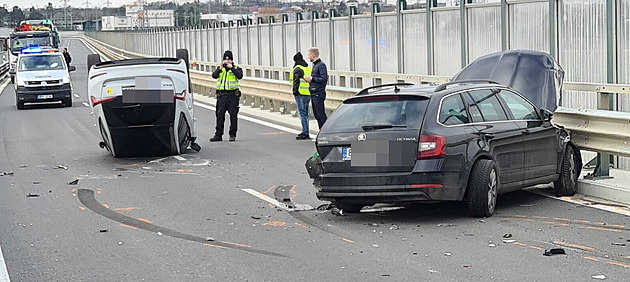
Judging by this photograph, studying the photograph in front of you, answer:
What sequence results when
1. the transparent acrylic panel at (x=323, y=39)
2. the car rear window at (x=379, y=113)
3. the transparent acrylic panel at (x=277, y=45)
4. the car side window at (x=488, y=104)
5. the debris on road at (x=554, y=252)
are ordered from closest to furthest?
the debris on road at (x=554, y=252), the car rear window at (x=379, y=113), the car side window at (x=488, y=104), the transparent acrylic panel at (x=323, y=39), the transparent acrylic panel at (x=277, y=45)

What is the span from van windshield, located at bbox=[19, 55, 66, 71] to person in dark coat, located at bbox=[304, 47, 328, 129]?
58.2 feet

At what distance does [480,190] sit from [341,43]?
17.2 metres

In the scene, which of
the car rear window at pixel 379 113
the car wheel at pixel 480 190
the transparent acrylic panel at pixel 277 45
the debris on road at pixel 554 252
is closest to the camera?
the debris on road at pixel 554 252

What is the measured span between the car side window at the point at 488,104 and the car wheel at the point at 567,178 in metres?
1.04

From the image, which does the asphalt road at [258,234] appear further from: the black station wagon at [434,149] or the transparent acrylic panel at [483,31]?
the transparent acrylic panel at [483,31]

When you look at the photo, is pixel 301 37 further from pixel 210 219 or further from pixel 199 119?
pixel 210 219

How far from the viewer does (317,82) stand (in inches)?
748

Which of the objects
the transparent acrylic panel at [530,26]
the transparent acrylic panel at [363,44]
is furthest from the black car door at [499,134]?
the transparent acrylic panel at [363,44]

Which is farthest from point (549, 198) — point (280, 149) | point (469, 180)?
point (280, 149)

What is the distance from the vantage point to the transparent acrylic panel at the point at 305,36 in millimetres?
29766

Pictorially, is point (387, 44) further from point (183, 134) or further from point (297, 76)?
point (183, 134)

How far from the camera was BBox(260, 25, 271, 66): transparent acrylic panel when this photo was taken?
117 ft

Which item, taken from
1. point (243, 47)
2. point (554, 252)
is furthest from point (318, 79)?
point (243, 47)

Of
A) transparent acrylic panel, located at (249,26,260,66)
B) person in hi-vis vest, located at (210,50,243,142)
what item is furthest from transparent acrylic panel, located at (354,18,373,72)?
transparent acrylic panel, located at (249,26,260,66)
